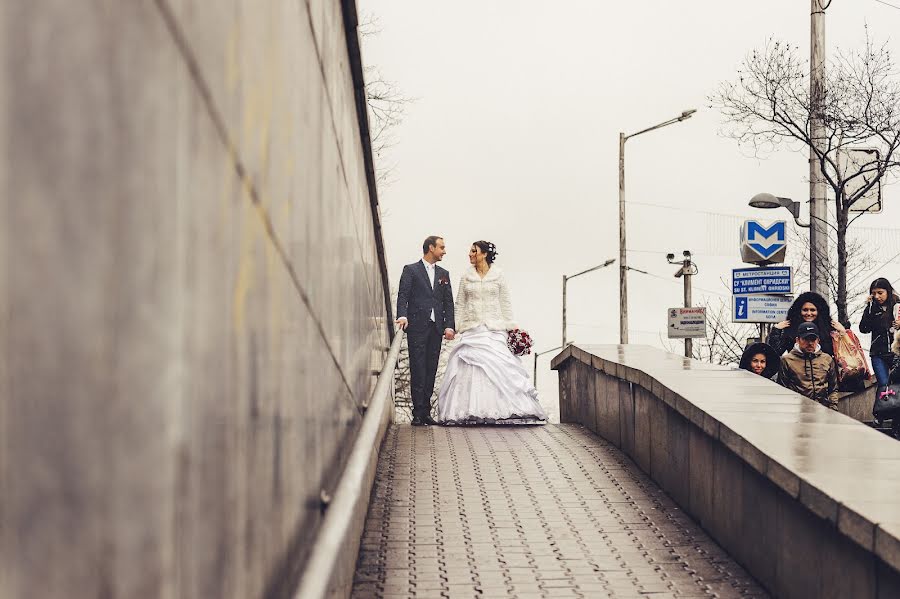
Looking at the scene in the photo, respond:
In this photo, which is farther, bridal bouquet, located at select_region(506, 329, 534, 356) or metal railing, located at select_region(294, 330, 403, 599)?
bridal bouquet, located at select_region(506, 329, 534, 356)

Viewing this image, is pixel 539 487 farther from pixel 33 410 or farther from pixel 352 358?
pixel 33 410

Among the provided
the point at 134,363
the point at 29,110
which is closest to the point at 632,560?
the point at 134,363

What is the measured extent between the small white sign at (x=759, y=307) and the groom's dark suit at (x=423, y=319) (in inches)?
206

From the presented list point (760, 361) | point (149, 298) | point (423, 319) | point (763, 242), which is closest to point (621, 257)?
point (763, 242)

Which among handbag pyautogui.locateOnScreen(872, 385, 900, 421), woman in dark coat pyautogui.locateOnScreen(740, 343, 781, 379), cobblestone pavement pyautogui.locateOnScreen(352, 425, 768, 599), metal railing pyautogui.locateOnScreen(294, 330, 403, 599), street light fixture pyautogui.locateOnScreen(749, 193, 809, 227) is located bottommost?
cobblestone pavement pyautogui.locateOnScreen(352, 425, 768, 599)

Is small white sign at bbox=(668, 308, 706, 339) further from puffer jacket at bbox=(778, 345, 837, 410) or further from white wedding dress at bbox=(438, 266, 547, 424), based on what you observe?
puffer jacket at bbox=(778, 345, 837, 410)

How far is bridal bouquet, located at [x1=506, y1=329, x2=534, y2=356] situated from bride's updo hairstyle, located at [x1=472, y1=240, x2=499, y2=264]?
89cm

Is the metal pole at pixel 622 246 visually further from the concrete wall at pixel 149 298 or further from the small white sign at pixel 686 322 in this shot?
the concrete wall at pixel 149 298

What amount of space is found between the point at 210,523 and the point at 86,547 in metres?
0.87

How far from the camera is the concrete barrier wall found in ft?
15.8

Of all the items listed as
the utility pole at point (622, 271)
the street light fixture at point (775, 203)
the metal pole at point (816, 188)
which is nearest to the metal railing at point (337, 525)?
the metal pole at point (816, 188)

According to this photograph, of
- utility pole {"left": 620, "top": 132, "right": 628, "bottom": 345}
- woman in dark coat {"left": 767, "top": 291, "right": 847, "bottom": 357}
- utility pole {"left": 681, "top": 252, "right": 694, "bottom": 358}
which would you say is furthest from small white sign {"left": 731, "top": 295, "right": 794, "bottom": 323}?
utility pole {"left": 620, "top": 132, "right": 628, "bottom": 345}

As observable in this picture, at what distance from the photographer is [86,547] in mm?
1571

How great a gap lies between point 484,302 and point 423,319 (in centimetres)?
71
